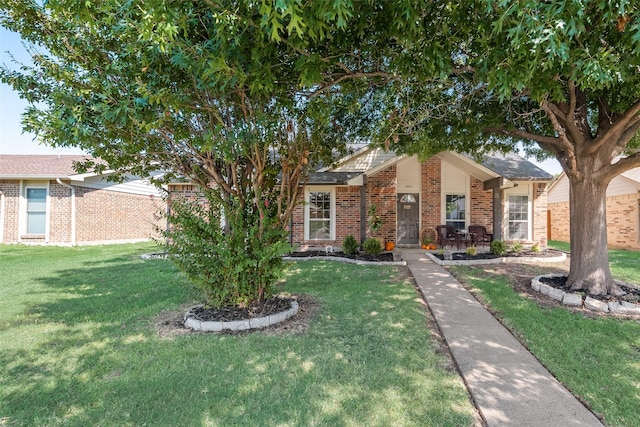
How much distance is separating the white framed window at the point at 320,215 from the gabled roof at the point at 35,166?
31.2 feet

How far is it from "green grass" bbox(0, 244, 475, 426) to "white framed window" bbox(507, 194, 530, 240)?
9.45 meters

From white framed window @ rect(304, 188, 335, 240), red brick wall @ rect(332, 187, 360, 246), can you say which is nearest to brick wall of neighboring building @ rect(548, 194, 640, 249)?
red brick wall @ rect(332, 187, 360, 246)

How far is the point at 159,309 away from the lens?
228 inches

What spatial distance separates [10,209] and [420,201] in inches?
700

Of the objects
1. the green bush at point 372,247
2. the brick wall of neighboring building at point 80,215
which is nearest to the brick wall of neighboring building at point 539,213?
the green bush at point 372,247

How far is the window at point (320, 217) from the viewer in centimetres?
1327

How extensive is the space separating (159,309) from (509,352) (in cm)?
536

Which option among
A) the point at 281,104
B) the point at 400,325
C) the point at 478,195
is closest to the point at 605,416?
the point at 400,325

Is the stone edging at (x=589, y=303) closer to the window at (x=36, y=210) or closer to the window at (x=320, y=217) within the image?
the window at (x=320, y=217)

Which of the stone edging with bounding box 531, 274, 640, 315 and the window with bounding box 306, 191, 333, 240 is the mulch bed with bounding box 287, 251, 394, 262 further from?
the stone edging with bounding box 531, 274, 640, 315

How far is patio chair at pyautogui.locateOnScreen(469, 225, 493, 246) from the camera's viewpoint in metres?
12.5

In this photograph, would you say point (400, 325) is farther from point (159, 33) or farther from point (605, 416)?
point (159, 33)

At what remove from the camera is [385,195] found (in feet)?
44.7

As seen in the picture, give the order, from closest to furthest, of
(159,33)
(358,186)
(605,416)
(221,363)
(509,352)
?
(605,416) < (159,33) < (221,363) < (509,352) < (358,186)
